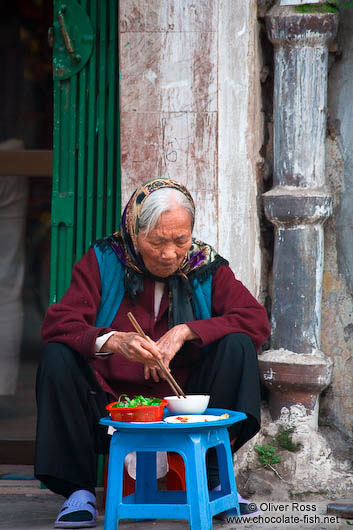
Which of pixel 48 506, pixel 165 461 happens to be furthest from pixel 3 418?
pixel 165 461

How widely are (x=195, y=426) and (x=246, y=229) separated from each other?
135cm

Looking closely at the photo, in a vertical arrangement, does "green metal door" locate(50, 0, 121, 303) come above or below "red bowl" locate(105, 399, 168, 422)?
above

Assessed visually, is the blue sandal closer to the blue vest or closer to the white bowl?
the white bowl

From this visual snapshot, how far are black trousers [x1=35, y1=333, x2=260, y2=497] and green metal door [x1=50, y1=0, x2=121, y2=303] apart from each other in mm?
987

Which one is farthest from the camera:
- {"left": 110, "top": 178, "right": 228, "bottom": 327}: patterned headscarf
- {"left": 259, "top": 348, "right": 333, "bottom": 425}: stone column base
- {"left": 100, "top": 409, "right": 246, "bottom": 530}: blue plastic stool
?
{"left": 259, "top": 348, "right": 333, "bottom": 425}: stone column base

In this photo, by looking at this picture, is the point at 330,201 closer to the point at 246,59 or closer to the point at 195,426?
the point at 246,59

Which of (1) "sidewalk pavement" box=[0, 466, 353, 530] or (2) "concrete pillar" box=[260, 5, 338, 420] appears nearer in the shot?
(1) "sidewalk pavement" box=[0, 466, 353, 530]

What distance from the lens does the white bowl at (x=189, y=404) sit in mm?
3027

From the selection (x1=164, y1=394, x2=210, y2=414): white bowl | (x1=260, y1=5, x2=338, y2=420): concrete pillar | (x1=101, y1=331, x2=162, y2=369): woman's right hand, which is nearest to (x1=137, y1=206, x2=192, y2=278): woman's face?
(x1=101, y1=331, x2=162, y2=369): woman's right hand

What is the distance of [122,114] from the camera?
4.04 metres

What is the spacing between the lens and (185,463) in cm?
290

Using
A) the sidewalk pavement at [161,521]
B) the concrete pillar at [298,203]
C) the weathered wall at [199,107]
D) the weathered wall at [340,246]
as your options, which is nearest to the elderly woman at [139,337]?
the sidewalk pavement at [161,521]

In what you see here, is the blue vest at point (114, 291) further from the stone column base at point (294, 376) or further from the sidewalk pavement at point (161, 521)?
the sidewalk pavement at point (161, 521)

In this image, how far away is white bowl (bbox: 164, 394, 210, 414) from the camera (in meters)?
3.03
